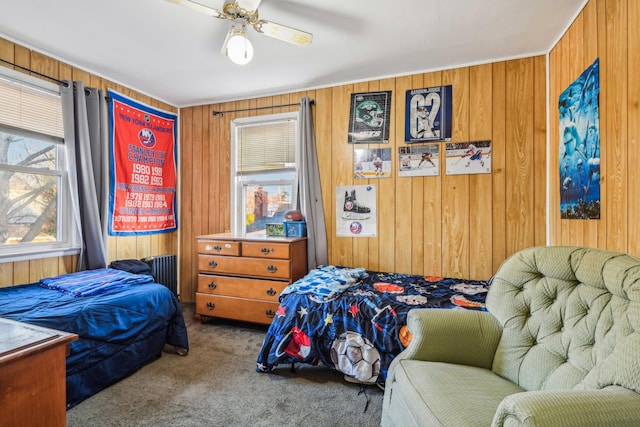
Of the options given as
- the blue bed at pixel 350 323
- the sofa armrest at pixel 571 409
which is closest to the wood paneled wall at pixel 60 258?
the blue bed at pixel 350 323

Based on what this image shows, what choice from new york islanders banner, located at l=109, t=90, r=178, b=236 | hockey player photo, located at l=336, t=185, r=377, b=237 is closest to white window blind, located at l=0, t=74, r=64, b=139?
new york islanders banner, located at l=109, t=90, r=178, b=236

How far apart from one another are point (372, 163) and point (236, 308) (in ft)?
6.35

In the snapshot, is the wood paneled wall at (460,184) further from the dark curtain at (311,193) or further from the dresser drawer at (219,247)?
the dresser drawer at (219,247)

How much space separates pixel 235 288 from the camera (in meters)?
2.98

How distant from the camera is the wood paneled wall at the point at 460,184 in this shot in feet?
8.61

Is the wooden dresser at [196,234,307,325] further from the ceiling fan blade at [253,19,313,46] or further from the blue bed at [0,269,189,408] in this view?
the ceiling fan blade at [253,19,313,46]

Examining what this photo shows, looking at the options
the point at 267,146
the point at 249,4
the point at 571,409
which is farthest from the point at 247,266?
the point at 571,409

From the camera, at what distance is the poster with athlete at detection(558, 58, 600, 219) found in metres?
1.78

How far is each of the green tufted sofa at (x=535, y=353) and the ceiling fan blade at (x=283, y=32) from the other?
1.76 meters

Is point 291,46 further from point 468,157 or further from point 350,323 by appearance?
point 350,323

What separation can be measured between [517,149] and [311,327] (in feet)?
7.42

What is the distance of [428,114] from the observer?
288 cm

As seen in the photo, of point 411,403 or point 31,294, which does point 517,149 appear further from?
point 31,294

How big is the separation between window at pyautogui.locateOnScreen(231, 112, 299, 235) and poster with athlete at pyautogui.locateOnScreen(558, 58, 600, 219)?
7.55 ft
